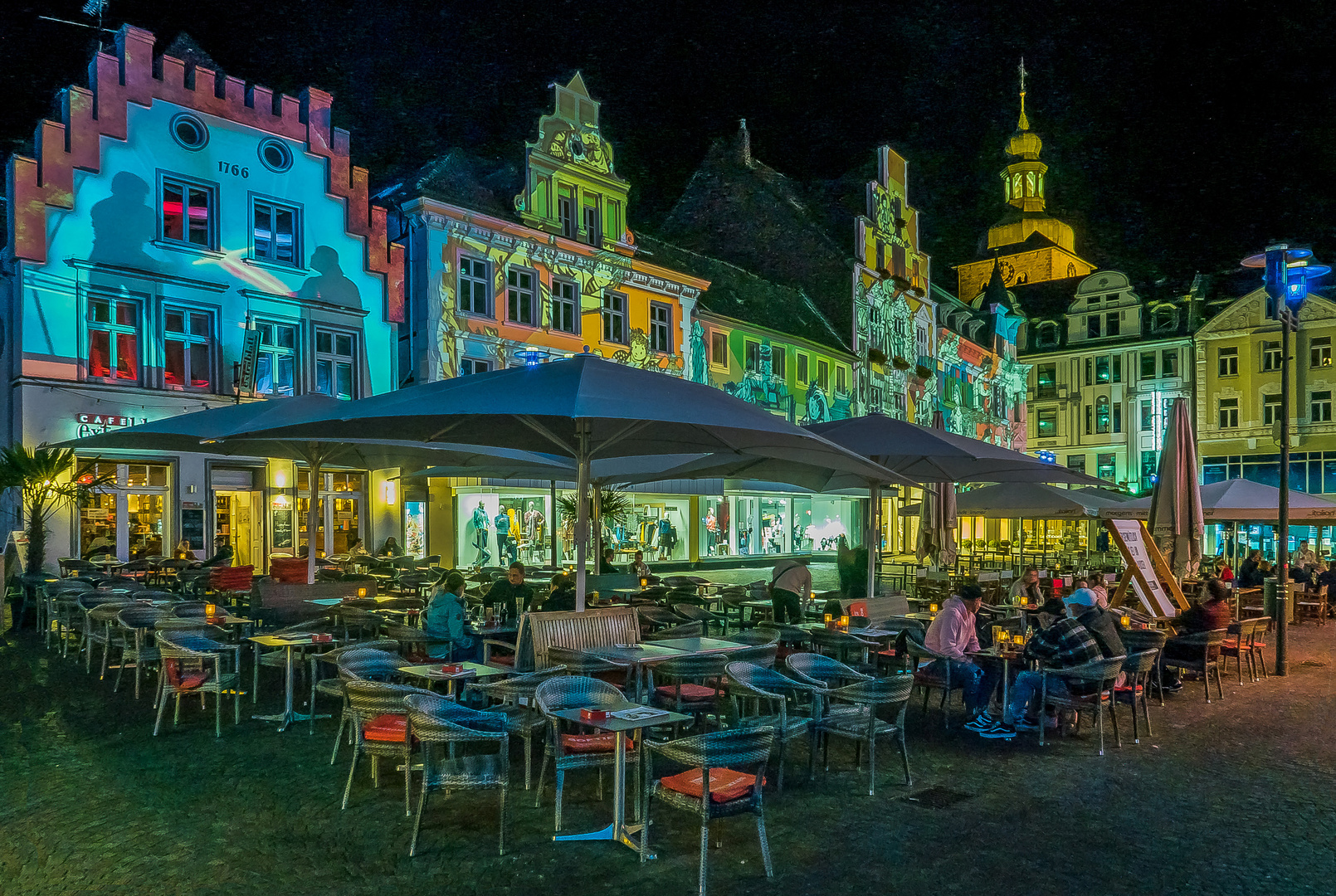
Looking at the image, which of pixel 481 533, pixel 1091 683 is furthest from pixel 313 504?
pixel 481 533

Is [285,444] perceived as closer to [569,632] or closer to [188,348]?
[569,632]

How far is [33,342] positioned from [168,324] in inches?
107

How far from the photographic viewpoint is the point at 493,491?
28.1 metres

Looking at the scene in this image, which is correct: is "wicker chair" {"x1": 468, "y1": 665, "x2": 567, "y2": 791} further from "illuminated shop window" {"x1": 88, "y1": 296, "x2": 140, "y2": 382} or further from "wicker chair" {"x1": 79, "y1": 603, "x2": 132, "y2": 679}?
"illuminated shop window" {"x1": 88, "y1": 296, "x2": 140, "y2": 382}

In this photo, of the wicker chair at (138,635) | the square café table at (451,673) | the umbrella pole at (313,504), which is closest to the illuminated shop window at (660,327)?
the umbrella pole at (313,504)

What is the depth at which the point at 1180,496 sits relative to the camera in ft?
48.3

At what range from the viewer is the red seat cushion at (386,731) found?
7047 mm

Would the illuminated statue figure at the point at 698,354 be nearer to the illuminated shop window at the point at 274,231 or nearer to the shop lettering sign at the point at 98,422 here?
the illuminated shop window at the point at 274,231

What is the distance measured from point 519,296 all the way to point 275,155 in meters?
6.88

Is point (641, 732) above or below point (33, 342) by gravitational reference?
below

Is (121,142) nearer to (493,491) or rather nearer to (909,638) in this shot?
(493,491)

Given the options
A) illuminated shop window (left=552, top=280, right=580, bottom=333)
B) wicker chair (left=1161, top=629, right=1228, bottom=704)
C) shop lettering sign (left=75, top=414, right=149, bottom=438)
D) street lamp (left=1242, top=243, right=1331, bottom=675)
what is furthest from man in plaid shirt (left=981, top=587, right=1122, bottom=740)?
illuminated shop window (left=552, top=280, right=580, bottom=333)

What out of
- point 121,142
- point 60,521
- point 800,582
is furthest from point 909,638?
point 121,142

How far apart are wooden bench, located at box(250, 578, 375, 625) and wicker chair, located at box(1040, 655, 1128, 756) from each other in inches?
332
